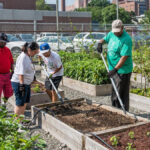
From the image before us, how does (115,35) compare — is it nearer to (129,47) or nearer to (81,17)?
(129,47)

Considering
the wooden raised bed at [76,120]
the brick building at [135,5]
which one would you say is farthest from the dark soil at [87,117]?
the brick building at [135,5]

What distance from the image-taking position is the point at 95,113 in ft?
19.6

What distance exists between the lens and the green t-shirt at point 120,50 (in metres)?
5.49

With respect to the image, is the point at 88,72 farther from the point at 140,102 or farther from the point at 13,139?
the point at 13,139

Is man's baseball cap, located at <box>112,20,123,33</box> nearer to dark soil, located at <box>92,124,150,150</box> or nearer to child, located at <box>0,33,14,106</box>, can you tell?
dark soil, located at <box>92,124,150,150</box>

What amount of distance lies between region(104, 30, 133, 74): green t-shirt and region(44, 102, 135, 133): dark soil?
3.09ft

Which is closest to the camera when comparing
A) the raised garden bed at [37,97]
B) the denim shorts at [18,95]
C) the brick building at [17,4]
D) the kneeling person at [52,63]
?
the denim shorts at [18,95]

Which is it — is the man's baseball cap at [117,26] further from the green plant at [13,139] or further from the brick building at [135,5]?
the brick building at [135,5]

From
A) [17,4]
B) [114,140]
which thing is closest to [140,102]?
[114,140]

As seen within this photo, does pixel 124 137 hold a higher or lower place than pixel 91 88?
lower

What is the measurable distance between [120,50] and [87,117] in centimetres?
149

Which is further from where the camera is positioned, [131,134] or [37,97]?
[37,97]

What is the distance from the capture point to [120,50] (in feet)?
18.4

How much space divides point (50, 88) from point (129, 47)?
2207 mm
